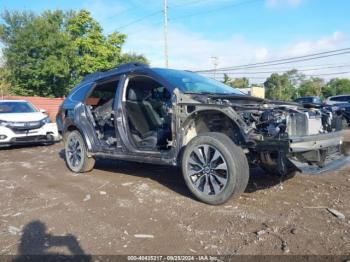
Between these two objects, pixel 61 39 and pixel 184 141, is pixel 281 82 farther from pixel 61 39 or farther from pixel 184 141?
pixel 184 141

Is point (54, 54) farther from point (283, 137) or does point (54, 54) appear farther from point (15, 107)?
point (283, 137)

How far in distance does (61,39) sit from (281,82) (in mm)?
60603

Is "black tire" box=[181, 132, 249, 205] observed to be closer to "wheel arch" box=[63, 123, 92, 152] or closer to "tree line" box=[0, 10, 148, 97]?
"wheel arch" box=[63, 123, 92, 152]

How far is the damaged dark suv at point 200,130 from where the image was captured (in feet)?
14.4

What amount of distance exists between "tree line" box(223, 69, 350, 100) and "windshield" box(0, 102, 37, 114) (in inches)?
2260

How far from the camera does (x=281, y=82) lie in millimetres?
85875

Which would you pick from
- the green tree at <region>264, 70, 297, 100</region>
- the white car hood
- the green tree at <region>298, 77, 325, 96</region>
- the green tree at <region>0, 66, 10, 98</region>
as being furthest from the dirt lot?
the green tree at <region>264, 70, 297, 100</region>

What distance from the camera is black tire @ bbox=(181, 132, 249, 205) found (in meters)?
4.40

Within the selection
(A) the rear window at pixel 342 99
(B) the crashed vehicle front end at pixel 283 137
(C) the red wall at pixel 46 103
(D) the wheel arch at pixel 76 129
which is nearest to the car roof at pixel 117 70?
(D) the wheel arch at pixel 76 129

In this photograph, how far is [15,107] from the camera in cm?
1231

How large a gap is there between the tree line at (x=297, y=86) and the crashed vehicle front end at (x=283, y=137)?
210ft

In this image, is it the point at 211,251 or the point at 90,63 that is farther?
the point at 90,63

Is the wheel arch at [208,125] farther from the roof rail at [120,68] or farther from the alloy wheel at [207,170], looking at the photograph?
the roof rail at [120,68]

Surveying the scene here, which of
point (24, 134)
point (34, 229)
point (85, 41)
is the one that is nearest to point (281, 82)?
point (85, 41)
